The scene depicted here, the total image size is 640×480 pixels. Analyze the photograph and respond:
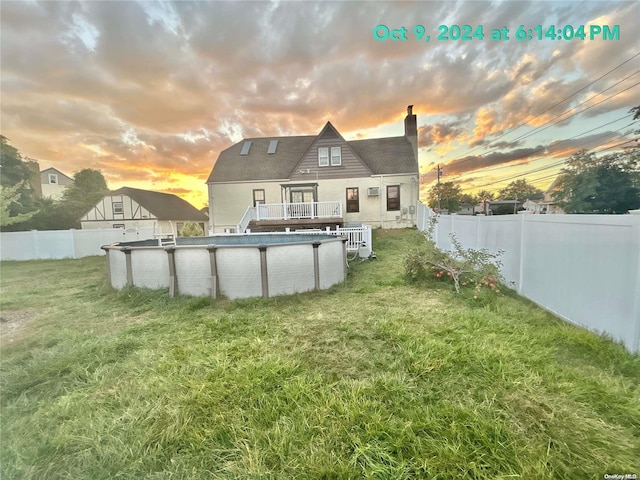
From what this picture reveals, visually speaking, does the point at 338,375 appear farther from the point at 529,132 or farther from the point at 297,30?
the point at 529,132

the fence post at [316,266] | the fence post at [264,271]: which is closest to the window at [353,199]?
the fence post at [316,266]

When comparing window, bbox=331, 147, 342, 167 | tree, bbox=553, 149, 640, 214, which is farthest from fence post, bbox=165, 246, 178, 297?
tree, bbox=553, 149, 640, 214

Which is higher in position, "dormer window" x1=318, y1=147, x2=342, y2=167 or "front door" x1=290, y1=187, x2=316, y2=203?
"dormer window" x1=318, y1=147, x2=342, y2=167

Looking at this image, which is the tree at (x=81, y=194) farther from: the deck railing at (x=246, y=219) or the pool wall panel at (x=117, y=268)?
the pool wall panel at (x=117, y=268)

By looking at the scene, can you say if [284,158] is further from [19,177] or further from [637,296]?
[637,296]

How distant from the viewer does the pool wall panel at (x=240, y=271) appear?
5.38 meters

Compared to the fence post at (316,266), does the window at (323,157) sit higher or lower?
higher

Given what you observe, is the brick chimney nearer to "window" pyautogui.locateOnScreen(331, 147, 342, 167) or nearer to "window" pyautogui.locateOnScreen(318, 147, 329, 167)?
"window" pyautogui.locateOnScreen(331, 147, 342, 167)

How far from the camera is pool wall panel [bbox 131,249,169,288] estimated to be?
576 cm

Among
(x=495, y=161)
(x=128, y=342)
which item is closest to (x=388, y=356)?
(x=128, y=342)

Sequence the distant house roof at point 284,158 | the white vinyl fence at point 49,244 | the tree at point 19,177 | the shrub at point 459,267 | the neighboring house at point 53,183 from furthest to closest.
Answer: the neighboring house at point 53,183 → the distant house roof at point 284,158 → the white vinyl fence at point 49,244 → the tree at point 19,177 → the shrub at point 459,267

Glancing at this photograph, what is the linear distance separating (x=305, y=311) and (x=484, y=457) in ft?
10.7

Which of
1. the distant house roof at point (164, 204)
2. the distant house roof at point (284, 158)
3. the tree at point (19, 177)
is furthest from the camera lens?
the distant house roof at point (164, 204)

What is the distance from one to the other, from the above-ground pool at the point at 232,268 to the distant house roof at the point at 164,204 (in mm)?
24124
